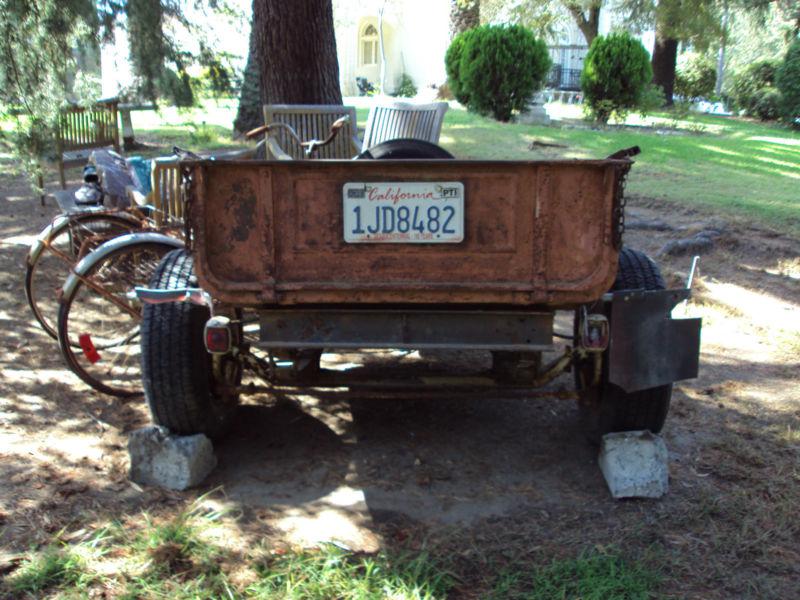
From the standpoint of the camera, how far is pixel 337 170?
3.43m

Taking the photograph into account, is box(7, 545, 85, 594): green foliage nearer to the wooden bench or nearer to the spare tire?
the spare tire

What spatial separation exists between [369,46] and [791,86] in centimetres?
2317

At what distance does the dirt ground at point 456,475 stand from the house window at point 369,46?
36.6 metres

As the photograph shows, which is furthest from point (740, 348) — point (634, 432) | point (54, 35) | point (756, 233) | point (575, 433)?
point (54, 35)

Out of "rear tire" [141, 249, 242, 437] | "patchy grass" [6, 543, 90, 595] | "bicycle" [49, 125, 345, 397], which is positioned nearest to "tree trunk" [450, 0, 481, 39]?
"bicycle" [49, 125, 345, 397]

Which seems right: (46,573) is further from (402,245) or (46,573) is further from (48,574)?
(402,245)

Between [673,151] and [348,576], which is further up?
[673,151]

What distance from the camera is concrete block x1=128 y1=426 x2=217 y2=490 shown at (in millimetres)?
3766

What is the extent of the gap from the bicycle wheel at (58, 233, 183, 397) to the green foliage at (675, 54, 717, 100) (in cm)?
2622

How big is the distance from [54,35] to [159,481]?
4949 mm

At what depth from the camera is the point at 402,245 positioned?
349cm

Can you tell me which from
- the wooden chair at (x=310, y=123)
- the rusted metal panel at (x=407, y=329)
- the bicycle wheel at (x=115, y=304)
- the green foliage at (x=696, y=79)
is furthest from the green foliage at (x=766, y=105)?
the rusted metal panel at (x=407, y=329)

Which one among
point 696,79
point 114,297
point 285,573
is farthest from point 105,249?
point 696,79

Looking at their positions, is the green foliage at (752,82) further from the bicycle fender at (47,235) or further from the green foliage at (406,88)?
the bicycle fender at (47,235)
